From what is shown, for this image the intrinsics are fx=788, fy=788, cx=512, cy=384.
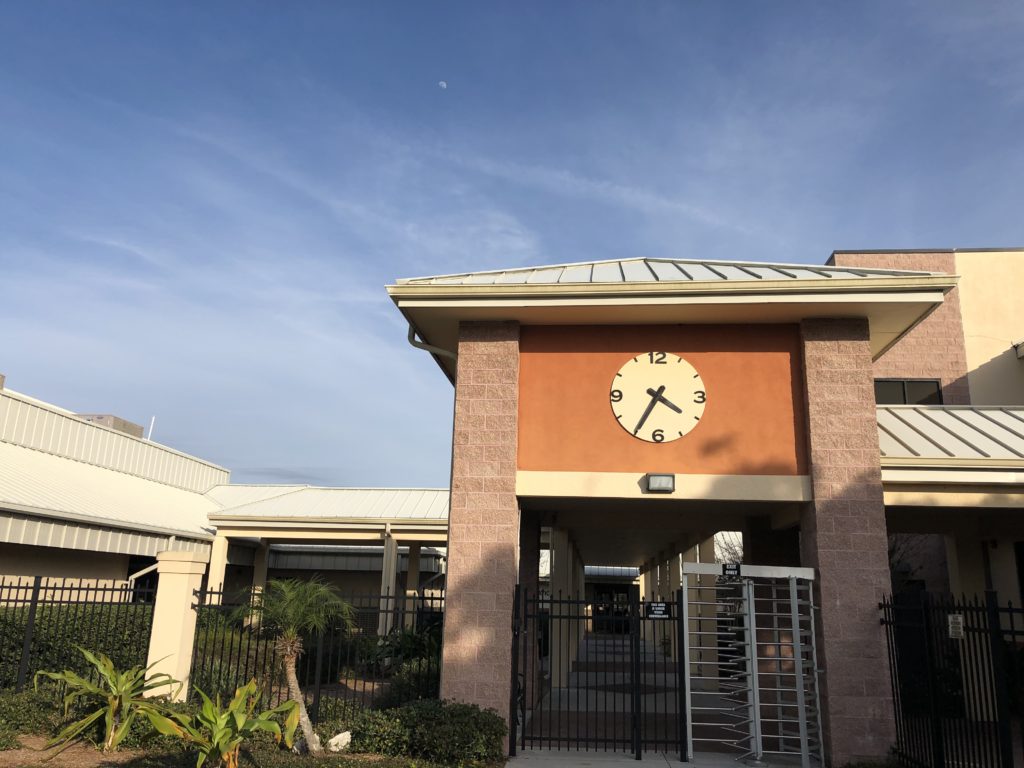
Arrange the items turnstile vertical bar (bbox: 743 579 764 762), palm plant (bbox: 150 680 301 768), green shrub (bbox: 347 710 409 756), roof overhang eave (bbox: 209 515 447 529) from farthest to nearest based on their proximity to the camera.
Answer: roof overhang eave (bbox: 209 515 447 529)
turnstile vertical bar (bbox: 743 579 764 762)
green shrub (bbox: 347 710 409 756)
palm plant (bbox: 150 680 301 768)

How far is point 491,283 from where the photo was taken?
12680 millimetres

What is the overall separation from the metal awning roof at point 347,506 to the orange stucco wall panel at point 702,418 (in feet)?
41.6

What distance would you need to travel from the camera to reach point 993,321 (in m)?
23.7

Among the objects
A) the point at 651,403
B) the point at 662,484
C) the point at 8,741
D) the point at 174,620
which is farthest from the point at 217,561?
the point at 662,484

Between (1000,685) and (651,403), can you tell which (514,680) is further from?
(1000,685)

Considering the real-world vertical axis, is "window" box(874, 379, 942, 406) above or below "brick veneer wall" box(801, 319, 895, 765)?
above

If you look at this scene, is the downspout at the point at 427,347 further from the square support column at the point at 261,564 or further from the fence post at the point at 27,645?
the square support column at the point at 261,564

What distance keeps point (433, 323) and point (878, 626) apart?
8.32 metres

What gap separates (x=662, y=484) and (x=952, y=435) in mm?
5455

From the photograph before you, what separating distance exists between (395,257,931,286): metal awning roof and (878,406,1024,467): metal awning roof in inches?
110

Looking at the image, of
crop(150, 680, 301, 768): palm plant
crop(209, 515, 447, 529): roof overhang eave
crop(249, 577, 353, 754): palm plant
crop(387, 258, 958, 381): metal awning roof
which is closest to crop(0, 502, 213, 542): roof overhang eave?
crop(209, 515, 447, 529): roof overhang eave

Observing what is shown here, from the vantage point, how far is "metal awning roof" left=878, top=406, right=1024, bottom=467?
480 inches

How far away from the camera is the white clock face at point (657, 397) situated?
12.6 metres

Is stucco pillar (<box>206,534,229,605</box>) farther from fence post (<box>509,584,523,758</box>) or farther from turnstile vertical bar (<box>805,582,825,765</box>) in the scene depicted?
turnstile vertical bar (<box>805,582,825,765</box>)
